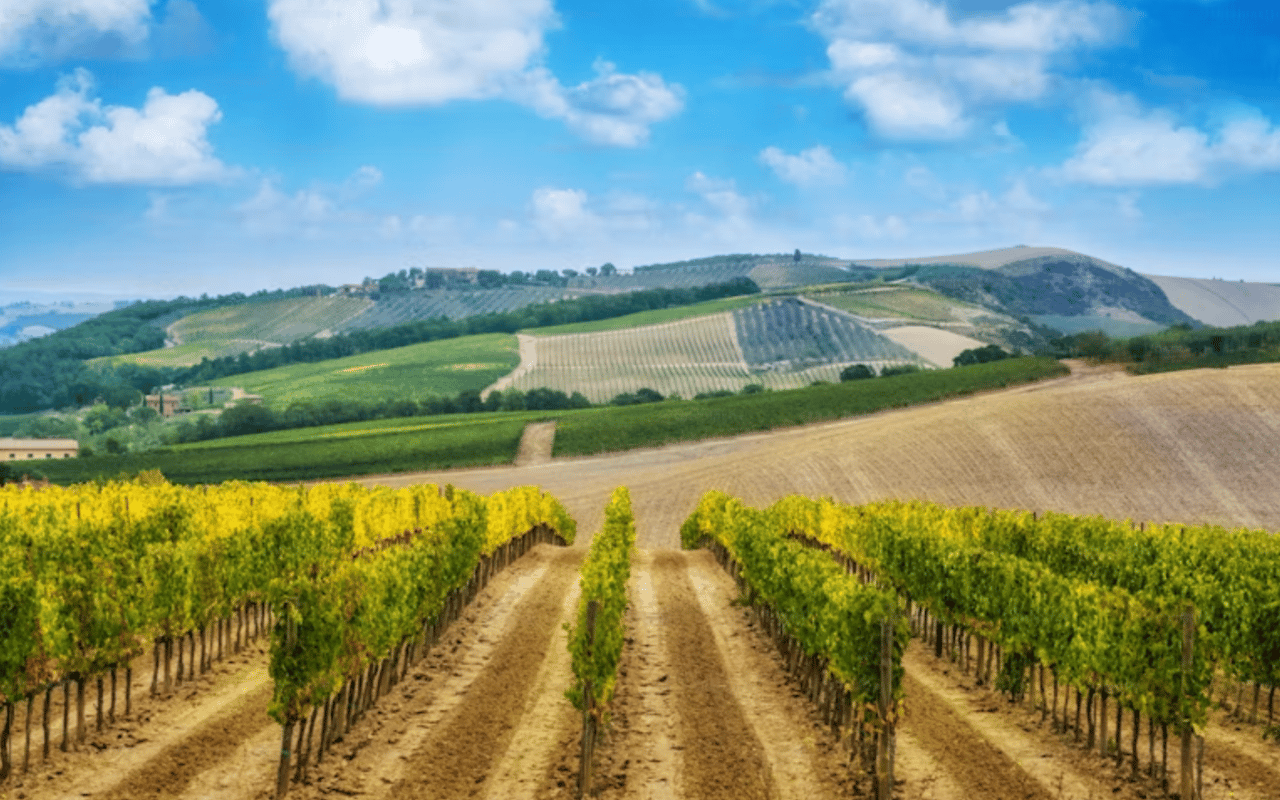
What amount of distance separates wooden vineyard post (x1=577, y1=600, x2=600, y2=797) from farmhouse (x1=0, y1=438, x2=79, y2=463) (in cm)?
11887

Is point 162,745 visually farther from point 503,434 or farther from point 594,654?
point 503,434

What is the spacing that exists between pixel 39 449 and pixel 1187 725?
130m

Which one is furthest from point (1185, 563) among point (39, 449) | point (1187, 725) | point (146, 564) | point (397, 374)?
point (397, 374)

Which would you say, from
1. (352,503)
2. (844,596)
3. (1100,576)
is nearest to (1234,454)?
(1100,576)

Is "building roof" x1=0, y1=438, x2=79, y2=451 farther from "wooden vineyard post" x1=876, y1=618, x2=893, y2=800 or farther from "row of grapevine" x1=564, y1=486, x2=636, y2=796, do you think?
"wooden vineyard post" x1=876, y1=618, x2=893, y2=800

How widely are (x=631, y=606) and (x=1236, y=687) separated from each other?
1782 cm

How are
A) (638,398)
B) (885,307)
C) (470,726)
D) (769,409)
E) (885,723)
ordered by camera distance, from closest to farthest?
(885,723) → (470,726) → (769,409) → (638,398) → (885,307)

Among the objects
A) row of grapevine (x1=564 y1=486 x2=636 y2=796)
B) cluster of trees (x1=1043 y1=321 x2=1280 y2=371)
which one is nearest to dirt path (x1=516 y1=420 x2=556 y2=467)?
cluster of trees (x1=1043 y1=321 x2=1280 y2=371)

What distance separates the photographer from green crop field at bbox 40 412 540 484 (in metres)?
101

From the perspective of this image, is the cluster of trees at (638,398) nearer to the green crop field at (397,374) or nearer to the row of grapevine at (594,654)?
the green crop field at (397,374)

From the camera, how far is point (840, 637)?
21.6 meters

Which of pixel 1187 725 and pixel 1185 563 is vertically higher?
pixel 1185 563

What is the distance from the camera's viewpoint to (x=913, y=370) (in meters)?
138

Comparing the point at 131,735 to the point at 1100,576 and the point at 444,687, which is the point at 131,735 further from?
the point at 1100,576
